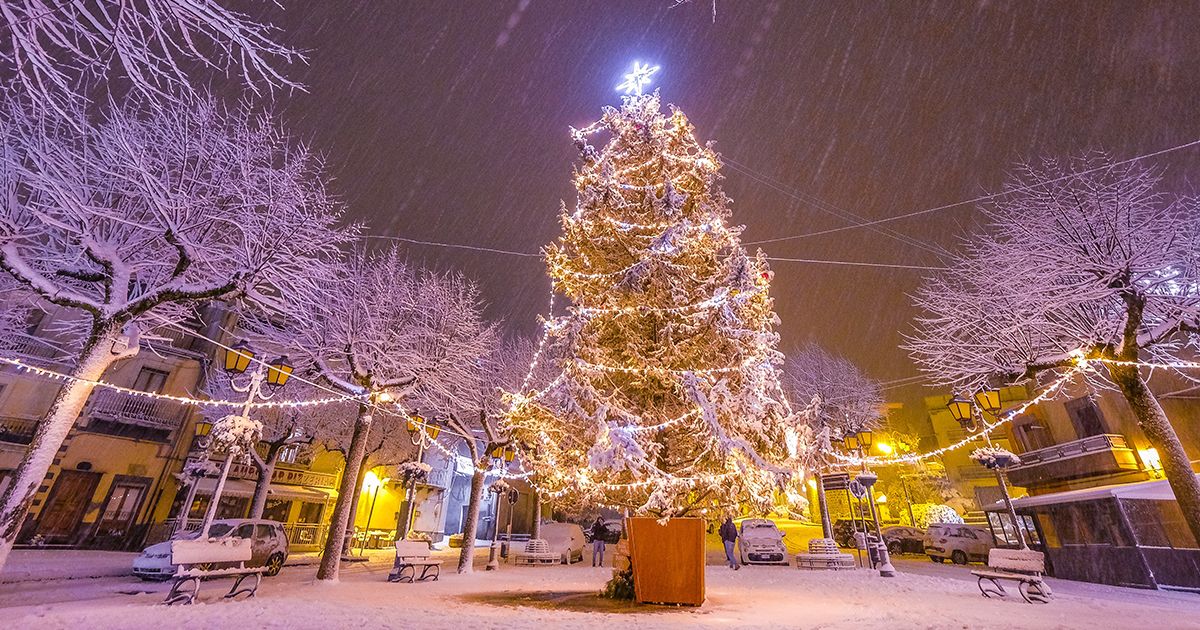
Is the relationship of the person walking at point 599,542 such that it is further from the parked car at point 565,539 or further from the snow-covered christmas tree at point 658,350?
the snow-covered christmas tree at point 658,350

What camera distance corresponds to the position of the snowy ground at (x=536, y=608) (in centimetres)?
691

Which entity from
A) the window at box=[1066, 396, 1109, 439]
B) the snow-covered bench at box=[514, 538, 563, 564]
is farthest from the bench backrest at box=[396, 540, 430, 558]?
the window at box=[1066, 396, 1109, 439]

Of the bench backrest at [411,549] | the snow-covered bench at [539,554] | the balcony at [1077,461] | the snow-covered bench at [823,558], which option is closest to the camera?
the bench backrest at [411,549]

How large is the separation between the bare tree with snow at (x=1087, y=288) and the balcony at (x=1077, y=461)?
11865 millimetres

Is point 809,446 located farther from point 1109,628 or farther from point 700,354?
point 1109,628

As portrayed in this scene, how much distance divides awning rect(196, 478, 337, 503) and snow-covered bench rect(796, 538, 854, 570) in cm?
2657

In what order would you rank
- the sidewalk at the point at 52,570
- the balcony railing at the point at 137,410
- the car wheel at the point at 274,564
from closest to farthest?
the sidewalk at the point at 52,570 < the car wheel at the point at 274,564 < the balcony railing at the point at 137,410

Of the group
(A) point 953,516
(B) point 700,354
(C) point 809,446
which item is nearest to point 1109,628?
(C) point 809,446

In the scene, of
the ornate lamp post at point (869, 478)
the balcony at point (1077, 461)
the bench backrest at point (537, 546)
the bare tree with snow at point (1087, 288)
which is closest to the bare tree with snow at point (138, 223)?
the bench backrest at point (537, 546)

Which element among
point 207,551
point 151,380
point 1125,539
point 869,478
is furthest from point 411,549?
point 151,380

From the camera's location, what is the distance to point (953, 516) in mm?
36281

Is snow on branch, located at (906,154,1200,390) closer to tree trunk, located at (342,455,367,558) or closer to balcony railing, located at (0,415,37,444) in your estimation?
tree trunk, located at (342,455,367,558)

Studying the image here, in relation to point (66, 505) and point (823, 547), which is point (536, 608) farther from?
point (66, 505)

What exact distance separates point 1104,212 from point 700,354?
924 centimetres
